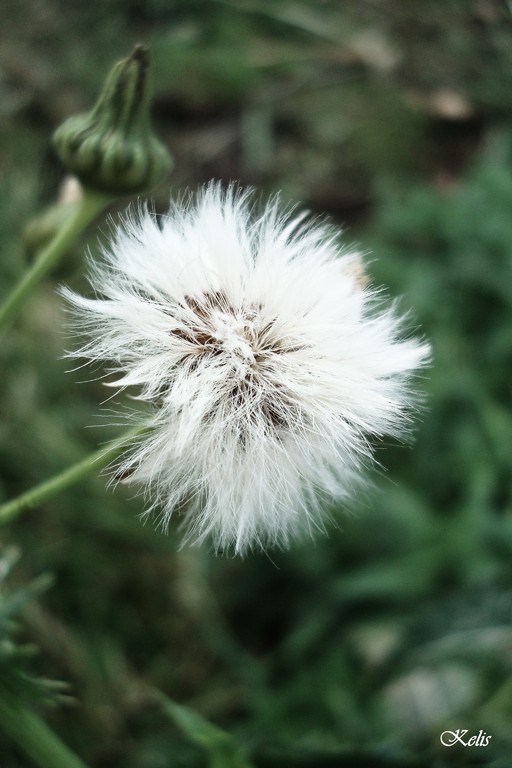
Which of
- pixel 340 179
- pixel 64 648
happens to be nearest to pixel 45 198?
pixel 340 179

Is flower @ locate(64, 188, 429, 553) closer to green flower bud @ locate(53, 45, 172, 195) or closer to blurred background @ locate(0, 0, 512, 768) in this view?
green flower bud @ locate(53, 45, 172, 195)

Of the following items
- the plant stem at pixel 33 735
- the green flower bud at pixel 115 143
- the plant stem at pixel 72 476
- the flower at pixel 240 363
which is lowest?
the plant stem at pixel 33 735

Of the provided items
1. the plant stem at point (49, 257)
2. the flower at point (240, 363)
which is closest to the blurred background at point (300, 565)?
the plant stem at point (49, 257)

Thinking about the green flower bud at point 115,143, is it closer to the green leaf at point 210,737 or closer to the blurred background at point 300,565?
the blurred background at point 300,565

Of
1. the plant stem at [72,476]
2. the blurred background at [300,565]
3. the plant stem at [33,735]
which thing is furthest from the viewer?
the blurred background at [300,565]

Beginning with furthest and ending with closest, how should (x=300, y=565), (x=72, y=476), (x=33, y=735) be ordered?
(x=300, y=565) < (x=33, y=735) < (x=72, y=476)

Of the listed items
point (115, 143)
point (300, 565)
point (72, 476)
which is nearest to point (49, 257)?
point (115, 143)

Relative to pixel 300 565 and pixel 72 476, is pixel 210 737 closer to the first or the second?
pixel 72 476

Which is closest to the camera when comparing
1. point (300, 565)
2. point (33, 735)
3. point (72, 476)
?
point (72, 476)
